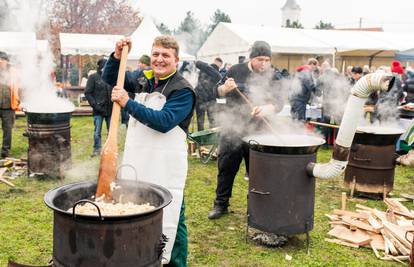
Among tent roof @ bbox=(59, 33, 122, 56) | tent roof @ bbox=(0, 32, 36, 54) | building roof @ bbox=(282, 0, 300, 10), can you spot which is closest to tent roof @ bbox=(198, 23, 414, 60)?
tent roof @ bbox=(59, 33, 122, 56)

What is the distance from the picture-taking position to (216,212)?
5168mm

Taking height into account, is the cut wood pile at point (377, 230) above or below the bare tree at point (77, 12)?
below

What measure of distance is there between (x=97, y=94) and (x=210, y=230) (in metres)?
4.66

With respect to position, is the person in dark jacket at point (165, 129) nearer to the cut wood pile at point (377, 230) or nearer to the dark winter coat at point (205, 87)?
the cut wood pile at point (377, 230)

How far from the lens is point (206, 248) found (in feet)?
14.3

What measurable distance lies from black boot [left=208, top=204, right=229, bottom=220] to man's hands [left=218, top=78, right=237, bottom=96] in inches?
55.7

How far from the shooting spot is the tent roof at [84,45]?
15.0 meters

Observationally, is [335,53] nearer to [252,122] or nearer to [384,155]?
[384,155]

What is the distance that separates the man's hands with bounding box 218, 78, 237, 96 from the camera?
433cm

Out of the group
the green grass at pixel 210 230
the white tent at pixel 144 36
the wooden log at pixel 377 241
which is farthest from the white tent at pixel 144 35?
the wooden log at pixel 377 241

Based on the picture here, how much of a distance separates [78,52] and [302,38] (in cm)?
1000

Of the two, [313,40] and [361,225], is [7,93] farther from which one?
[313,40]

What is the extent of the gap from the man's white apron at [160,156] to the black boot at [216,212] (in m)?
1.99

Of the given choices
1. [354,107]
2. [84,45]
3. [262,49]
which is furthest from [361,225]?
[84,45]
